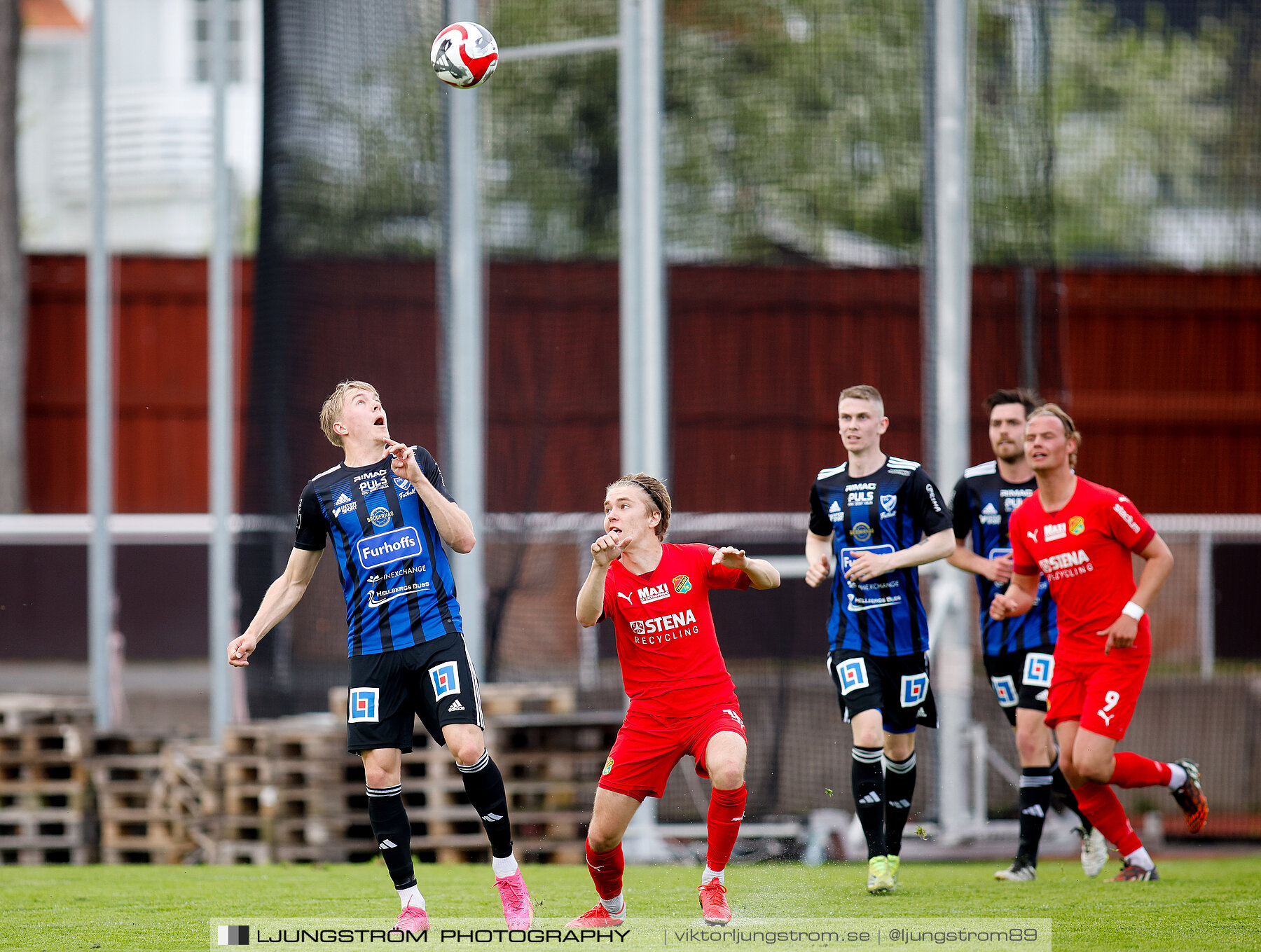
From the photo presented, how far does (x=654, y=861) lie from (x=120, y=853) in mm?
3826

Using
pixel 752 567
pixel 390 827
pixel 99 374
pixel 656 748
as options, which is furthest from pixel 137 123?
pixel 656 748

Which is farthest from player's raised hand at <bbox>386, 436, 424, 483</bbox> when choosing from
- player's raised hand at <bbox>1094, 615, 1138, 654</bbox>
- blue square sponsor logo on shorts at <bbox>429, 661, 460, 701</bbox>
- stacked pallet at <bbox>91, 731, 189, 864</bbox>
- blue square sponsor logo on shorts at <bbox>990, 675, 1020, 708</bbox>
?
stacked pallet at <bbox>91, 731, 189, 864</bbox>

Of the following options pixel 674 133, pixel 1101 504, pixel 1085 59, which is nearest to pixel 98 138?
pixel 674 133

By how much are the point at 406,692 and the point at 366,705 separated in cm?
17

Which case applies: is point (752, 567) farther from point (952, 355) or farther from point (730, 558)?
point (952, 355)

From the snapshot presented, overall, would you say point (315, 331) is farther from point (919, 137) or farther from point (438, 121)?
point (919, 137)

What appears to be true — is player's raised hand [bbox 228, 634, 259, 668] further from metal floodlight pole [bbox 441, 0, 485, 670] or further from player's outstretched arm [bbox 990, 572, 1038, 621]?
metal floodlight pole [bbox 441, 0, 485, 670]

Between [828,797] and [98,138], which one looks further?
[98,138]

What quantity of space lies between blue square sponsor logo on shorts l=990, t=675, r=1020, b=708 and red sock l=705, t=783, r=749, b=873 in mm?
2683

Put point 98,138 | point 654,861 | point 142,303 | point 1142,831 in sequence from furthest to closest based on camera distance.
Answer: point 142,303 → point 98,138 → point 1142,831 → point 654,861

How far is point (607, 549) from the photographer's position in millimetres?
5262

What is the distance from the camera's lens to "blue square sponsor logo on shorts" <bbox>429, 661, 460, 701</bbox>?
5633 millimetres

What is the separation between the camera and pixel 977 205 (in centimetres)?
989

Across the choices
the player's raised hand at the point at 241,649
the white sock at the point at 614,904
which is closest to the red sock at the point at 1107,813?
the white sock at the point at 614,904
